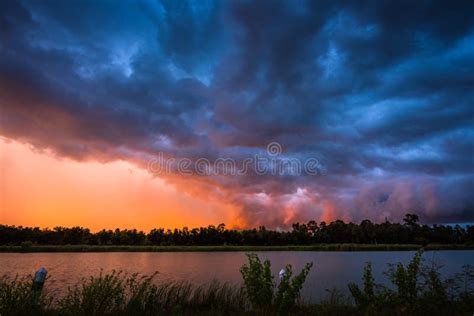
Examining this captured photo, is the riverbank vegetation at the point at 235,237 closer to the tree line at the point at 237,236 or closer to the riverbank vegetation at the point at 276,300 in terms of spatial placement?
the tree line at the point at 237,236

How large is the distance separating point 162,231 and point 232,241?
116 ft

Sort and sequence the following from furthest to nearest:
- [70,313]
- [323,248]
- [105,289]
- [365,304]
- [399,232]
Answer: [399,232], [323,248], [365,304], [105,289], [70,313]

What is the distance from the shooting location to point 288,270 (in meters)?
14.3

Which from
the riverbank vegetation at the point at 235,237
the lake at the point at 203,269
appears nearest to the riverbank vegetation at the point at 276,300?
the lake at the point at 203,269

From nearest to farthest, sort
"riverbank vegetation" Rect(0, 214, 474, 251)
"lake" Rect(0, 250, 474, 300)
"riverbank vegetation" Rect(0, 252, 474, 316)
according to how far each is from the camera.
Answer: "riverbank vegetation" Rect(0, 252, 474, 316)
"lake" Rect(0, 250, 474, 300)
"riverbank vegetation" Rect(0, 214, 474, 251)

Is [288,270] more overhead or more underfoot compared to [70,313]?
more overhead

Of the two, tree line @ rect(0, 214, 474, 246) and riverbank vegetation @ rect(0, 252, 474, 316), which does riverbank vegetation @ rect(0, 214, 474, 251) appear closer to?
tree line @ rect(0, 214, 474, 246)

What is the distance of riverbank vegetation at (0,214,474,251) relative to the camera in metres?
160

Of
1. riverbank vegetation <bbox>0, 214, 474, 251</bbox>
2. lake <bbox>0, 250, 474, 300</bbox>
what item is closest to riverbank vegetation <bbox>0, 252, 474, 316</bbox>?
lake <bbox>0, 250, 474, 300</bbox>

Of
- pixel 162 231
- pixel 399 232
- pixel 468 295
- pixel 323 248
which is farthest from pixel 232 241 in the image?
pixel 468 295

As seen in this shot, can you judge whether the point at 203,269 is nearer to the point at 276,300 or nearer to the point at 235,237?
the point at 276,300

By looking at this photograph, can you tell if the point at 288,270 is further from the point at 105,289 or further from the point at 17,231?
the point at 17,231

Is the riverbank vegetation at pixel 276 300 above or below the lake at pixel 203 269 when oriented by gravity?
above

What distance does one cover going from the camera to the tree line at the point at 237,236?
16000 cm
